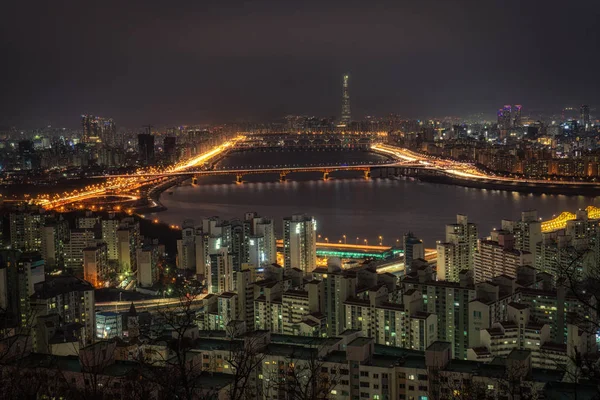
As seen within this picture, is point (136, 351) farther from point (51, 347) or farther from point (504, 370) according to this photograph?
point (504, 370)

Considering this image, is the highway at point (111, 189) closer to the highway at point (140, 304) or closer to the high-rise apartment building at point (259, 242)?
the high-rise apartment building at point (259, 242)

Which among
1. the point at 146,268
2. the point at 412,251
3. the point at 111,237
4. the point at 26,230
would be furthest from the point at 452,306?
the point at 26,230

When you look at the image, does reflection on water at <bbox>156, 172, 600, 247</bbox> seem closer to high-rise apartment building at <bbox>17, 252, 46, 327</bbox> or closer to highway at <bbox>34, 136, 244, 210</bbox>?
highway at <bbox>34, 136, 244, 210</bbox>

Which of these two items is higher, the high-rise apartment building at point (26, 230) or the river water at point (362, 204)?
the high-rise apartment building at point (26, 230)

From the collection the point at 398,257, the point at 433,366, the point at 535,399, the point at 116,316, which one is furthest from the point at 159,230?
the point at 535,399

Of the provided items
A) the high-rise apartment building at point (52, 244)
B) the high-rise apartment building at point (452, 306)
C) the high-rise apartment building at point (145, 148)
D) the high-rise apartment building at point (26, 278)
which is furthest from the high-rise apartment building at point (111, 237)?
the high-rise apartment building at point (145, 148)

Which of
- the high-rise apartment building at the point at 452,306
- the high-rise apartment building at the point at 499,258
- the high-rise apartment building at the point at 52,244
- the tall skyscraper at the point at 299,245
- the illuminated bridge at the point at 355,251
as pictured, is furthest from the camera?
the high-rise apartment building at the point at 52,244

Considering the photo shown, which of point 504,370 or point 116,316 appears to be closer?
point 504,370
